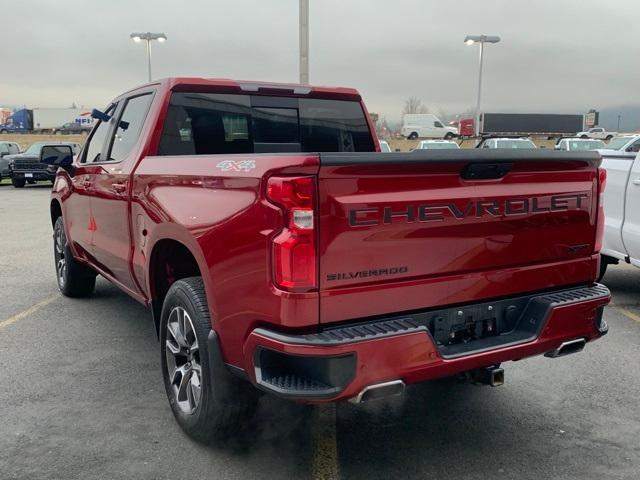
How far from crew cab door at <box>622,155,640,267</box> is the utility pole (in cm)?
1038

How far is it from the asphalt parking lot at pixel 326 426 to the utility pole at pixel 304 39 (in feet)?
37.1

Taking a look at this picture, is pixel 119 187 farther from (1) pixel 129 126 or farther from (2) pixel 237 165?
(2) pixel 237 165

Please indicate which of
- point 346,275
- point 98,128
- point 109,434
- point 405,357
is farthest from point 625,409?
point 98,128

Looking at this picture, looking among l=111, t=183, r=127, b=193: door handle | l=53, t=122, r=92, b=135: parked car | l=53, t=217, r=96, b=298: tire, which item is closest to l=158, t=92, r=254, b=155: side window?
l=111, t=183, r=127, b=193: door handle

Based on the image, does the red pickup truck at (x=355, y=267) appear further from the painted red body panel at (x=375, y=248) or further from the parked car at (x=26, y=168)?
the parked car at (x=26, y=168)

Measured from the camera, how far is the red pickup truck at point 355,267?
2594 millimetres

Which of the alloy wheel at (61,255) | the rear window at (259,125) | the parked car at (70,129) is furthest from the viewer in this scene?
the parked car at (70,129)

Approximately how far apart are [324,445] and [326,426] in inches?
9.8

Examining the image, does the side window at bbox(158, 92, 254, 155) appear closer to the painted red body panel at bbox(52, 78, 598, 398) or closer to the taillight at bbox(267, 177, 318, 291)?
the painted red body panel at bbox(52, 78, 598, 398)

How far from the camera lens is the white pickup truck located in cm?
597

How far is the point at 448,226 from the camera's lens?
9.50ft

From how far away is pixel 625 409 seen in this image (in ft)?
12.7

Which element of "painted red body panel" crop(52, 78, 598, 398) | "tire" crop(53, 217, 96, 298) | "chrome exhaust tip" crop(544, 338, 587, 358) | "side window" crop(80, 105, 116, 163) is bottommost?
"tire" crop(53, 217, 96, 298)

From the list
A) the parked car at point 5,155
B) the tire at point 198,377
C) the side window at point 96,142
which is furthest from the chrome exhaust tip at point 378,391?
the parked car at point 5,155
